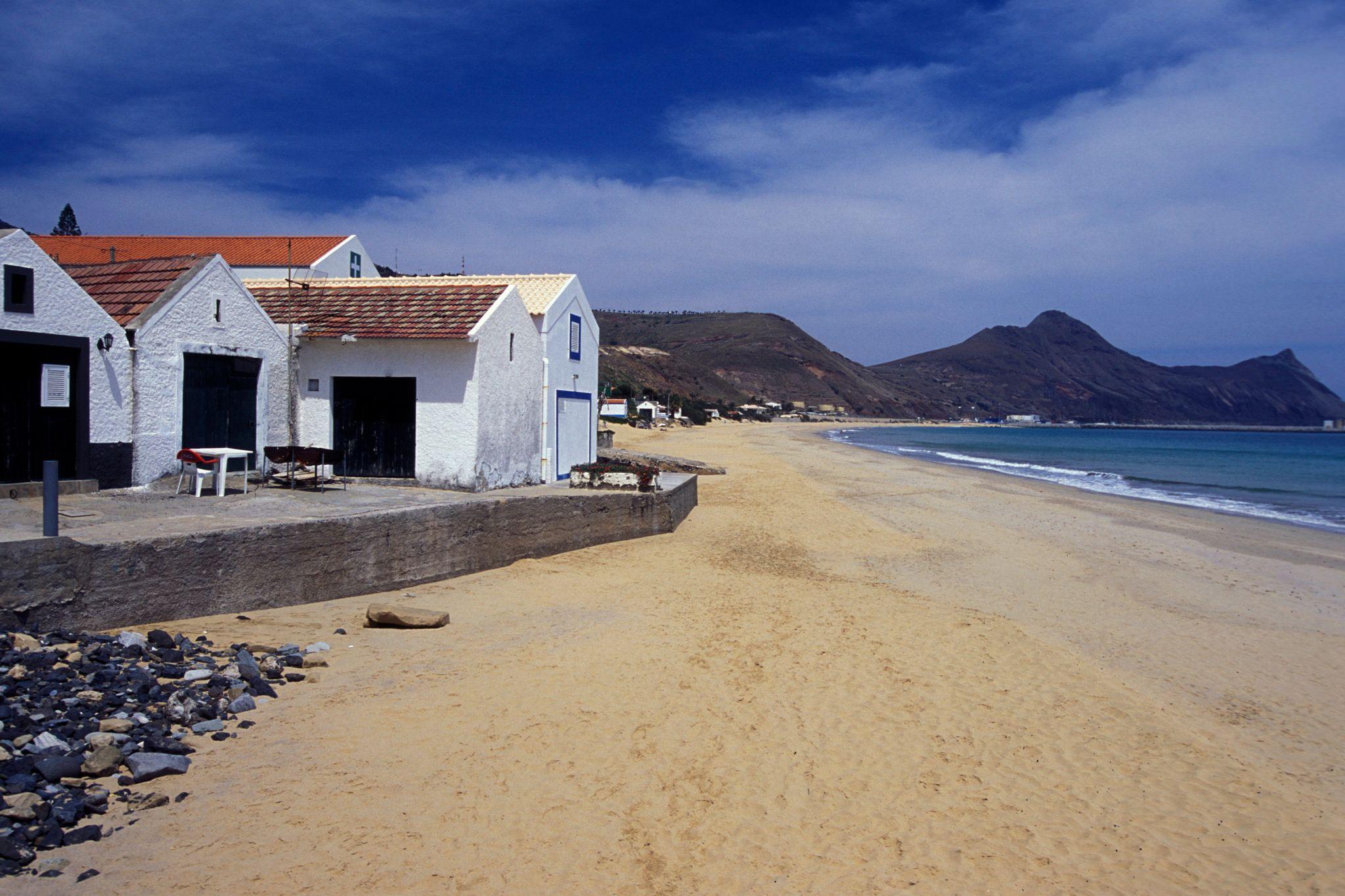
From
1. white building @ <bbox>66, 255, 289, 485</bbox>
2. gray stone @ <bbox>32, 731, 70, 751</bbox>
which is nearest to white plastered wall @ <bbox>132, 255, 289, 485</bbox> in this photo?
white building @ <bbox>66, 255, 289, 485</bbox>

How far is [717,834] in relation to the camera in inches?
185

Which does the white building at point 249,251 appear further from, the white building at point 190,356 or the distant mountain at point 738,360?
the distant mountain at point 738,360

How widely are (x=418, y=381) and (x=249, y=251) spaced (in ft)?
63.7

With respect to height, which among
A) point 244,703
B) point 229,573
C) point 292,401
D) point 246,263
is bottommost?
point 244,703

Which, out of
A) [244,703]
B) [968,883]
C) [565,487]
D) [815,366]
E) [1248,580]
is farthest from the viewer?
[815,366]

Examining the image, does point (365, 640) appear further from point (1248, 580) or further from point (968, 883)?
point (1248, 580)

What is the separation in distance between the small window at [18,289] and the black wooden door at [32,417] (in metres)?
0.42

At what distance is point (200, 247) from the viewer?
2750 centimetres

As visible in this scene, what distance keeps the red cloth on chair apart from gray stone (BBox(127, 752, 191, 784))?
21.1 ft

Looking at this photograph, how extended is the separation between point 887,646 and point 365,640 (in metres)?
5.04

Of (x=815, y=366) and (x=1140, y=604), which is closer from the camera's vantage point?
(x=1140, y=604)

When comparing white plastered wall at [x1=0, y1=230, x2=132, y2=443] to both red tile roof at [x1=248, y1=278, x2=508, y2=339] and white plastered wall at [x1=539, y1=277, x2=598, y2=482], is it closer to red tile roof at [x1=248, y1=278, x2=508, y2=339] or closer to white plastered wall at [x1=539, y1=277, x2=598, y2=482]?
red tile roof at [x1=248, y1=278, x2=508, y2=339]

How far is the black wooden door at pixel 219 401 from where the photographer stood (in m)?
11.5

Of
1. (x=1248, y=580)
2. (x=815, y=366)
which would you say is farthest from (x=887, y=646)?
(x=815, y=366)
